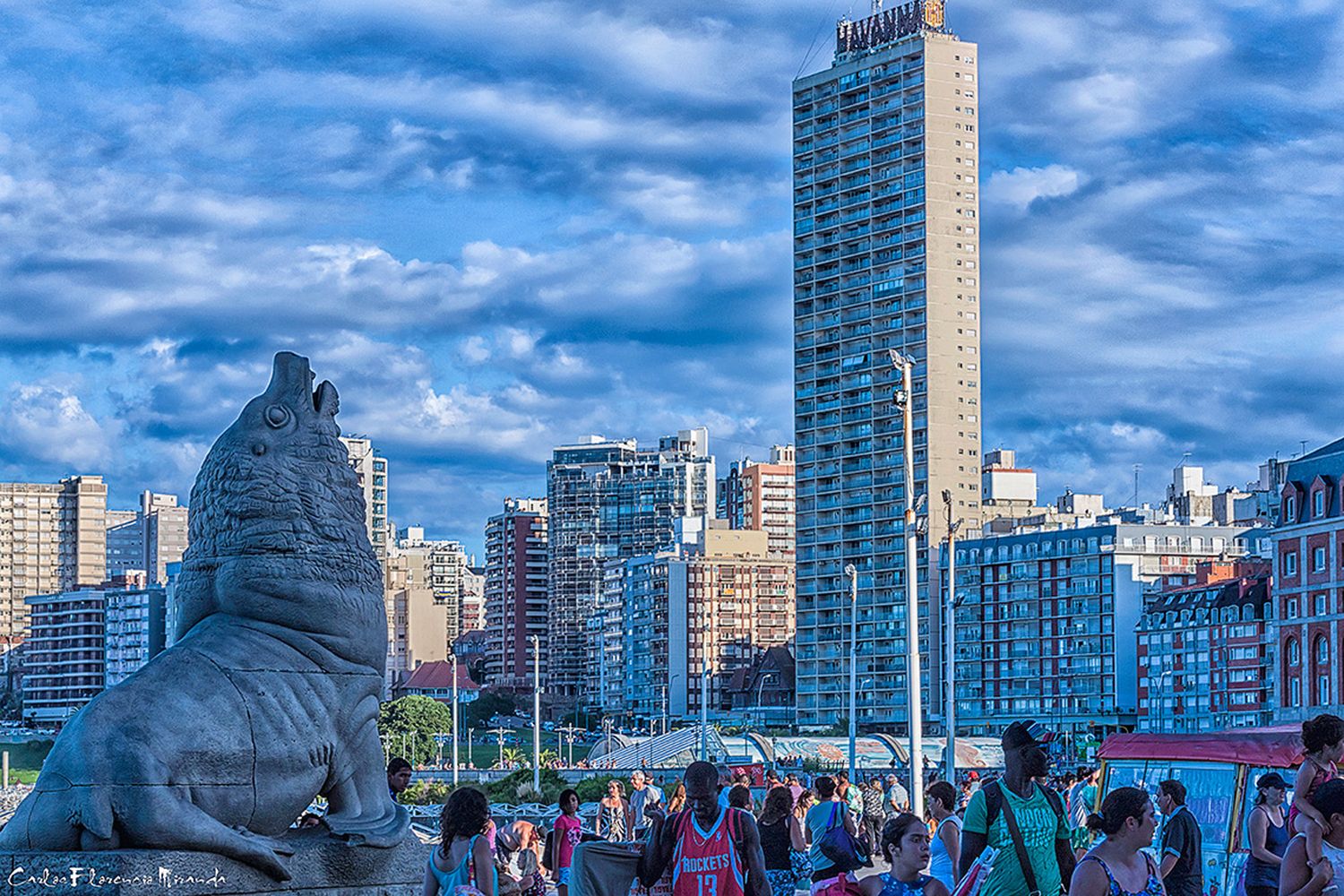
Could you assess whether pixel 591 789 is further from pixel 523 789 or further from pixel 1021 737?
pixel 1021 737

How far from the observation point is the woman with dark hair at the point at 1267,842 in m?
10.6

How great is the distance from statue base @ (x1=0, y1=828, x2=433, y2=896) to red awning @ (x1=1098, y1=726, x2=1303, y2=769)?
777 cm

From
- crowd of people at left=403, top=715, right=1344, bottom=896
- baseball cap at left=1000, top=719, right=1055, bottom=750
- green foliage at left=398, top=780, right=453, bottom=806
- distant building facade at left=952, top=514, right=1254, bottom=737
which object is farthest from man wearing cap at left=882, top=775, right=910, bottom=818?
distant building facade at left=952, top=514, right=1254, bottom=737

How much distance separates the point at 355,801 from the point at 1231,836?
8.58m

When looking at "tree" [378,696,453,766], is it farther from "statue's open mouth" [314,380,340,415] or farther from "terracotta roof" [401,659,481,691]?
"statue's open mouth" [314,380,340,415]

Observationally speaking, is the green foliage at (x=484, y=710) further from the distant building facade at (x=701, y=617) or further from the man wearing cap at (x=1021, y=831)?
the man wearing cap at (x=1021, y=831)

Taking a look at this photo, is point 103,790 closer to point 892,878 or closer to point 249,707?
point 249,707

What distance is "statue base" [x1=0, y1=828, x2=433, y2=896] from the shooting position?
24.4 ft

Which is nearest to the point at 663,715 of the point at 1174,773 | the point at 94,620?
the point at 94,620

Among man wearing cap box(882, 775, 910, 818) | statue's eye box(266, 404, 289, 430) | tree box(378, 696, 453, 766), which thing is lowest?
tree box(378, 696, 453, 766)

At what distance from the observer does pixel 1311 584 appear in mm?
67625

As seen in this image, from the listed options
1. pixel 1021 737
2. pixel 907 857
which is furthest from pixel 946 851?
pixel 1021 737

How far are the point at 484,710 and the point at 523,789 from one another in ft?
367

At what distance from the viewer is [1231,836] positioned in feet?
48.6
